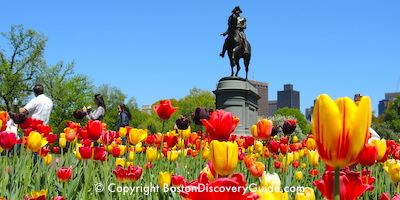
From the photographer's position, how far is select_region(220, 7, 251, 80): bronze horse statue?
16.7 meters

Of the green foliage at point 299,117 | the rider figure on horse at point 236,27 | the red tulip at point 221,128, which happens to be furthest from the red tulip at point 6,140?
the green foliage at point 299,117

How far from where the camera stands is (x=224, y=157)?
128cm

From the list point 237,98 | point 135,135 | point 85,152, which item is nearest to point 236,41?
point 237,98

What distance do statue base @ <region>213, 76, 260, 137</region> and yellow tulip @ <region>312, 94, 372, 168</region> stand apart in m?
15.0

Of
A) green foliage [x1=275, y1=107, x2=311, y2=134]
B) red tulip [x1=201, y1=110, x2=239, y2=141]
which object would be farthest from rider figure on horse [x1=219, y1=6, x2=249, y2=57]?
green foliage [x1=275, y1=107, x2=311, y2=134]

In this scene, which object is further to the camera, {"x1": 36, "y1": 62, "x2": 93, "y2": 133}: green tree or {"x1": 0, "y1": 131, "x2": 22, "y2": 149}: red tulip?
{"x1": 36, "y1": 62, "x2": 93, "y2": 133}: green tree

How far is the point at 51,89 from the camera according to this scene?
37156 millimetres

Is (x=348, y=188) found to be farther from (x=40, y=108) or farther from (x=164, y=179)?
(x=40, y=108)

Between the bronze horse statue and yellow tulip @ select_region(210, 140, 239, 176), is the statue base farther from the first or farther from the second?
yellow tulip @ select_region(210, 140, 239, 176)

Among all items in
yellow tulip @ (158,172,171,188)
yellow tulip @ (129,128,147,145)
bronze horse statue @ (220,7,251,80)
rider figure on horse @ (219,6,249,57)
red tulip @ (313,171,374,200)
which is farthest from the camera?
bronze horse statue @ (220,7,251,80)

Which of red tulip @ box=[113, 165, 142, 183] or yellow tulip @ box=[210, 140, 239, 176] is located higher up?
yellow tulip @ box=[210, 140, 239, 176]

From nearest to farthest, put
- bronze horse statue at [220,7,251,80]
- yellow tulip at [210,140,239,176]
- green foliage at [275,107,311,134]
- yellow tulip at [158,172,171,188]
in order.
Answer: yellow tulip at [210,140,239,176] < yellow tulip at [158,172,171,188] < bronze horse statue at [220,7,251,80] < green foliage at [275,107,311,134]

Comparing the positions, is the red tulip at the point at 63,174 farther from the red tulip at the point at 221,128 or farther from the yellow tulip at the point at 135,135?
the red tulip at the point at 221,128

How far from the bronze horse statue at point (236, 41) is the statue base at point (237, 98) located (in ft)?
2.59
